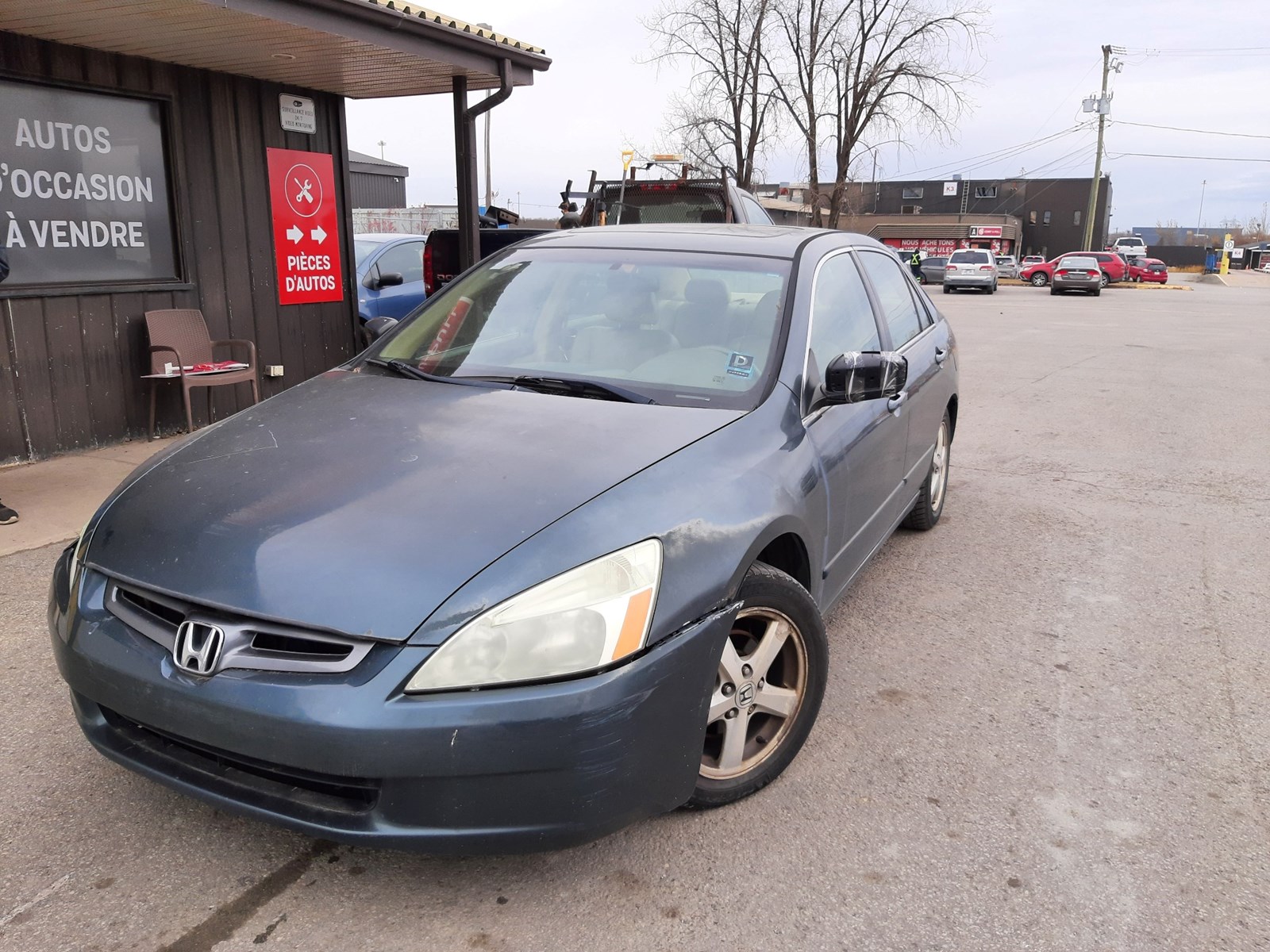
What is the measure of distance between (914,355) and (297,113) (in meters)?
5.66

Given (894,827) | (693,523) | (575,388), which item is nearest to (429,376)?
(575,388)

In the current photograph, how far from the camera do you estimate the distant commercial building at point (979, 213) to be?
66.3 m

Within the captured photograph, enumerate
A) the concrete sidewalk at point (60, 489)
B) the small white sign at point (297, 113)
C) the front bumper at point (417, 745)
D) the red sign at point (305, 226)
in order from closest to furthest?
the front bumper at point (417, 745), the concrete sidewalk at point (60, 489), the small white sign at point (297, 113), the red sign at point (305, 226)

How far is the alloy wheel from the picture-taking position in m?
2.65

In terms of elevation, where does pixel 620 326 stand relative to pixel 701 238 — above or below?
below

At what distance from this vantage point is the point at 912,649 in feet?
12.9

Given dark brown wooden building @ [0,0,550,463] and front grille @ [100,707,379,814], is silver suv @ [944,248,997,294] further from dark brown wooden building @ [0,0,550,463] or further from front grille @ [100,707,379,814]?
front grille @ [100,707,379,814]

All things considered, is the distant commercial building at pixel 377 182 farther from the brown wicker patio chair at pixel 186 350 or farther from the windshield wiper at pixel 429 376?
the windshield wiper at pixel 429 376

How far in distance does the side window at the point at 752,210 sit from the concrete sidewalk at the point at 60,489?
7.01m

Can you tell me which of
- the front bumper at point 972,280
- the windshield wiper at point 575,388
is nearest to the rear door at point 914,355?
the windshield wiper at point 575,388

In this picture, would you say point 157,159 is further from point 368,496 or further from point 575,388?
point 368,496

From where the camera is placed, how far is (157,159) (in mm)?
6938

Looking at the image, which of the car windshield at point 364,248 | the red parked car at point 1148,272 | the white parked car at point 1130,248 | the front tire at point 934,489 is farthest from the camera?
the white parked car at point 1130,248

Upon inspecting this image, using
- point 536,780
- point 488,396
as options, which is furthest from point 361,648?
point 488,396
